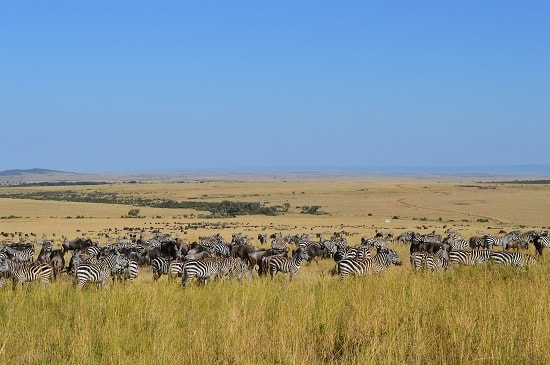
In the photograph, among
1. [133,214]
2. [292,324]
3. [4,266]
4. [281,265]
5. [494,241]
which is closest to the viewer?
[292,324]

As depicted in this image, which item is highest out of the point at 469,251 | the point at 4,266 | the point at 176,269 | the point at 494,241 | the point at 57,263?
the point at 4,266

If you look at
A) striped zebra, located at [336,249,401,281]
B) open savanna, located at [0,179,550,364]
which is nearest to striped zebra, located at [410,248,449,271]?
striped zebra, located at [336,249,401,281]

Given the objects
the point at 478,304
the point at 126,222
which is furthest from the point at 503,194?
the point at 478,304

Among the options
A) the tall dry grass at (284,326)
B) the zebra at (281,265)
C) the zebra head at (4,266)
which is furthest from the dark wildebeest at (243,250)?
the tall dry grass at (284,326)

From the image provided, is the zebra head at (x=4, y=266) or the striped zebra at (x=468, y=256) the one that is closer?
the zebra head at (x=4, y=266)

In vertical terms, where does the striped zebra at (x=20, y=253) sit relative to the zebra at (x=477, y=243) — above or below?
above

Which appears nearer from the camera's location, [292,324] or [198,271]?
[292,324]

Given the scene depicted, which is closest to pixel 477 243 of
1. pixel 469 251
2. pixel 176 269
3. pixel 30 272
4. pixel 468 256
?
pixel 469 251

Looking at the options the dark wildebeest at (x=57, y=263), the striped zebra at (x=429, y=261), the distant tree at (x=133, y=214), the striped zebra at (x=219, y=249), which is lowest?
the distant tree at (x=133, y=214)

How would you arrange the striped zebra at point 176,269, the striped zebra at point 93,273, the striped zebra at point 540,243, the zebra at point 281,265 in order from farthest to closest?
the striped zebra at point 540,243, the zebra at point 281,265, the striped zebra at point 176,269, the striped zebra at point 93,273

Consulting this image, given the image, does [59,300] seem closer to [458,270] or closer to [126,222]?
[458,270]

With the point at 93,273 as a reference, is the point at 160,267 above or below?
below

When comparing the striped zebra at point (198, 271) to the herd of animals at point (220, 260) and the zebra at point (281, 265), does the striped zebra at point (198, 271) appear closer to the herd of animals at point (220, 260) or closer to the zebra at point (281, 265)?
the herd of animals at point (220, 260)

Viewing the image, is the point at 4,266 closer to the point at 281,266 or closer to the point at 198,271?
the point at 198,271
